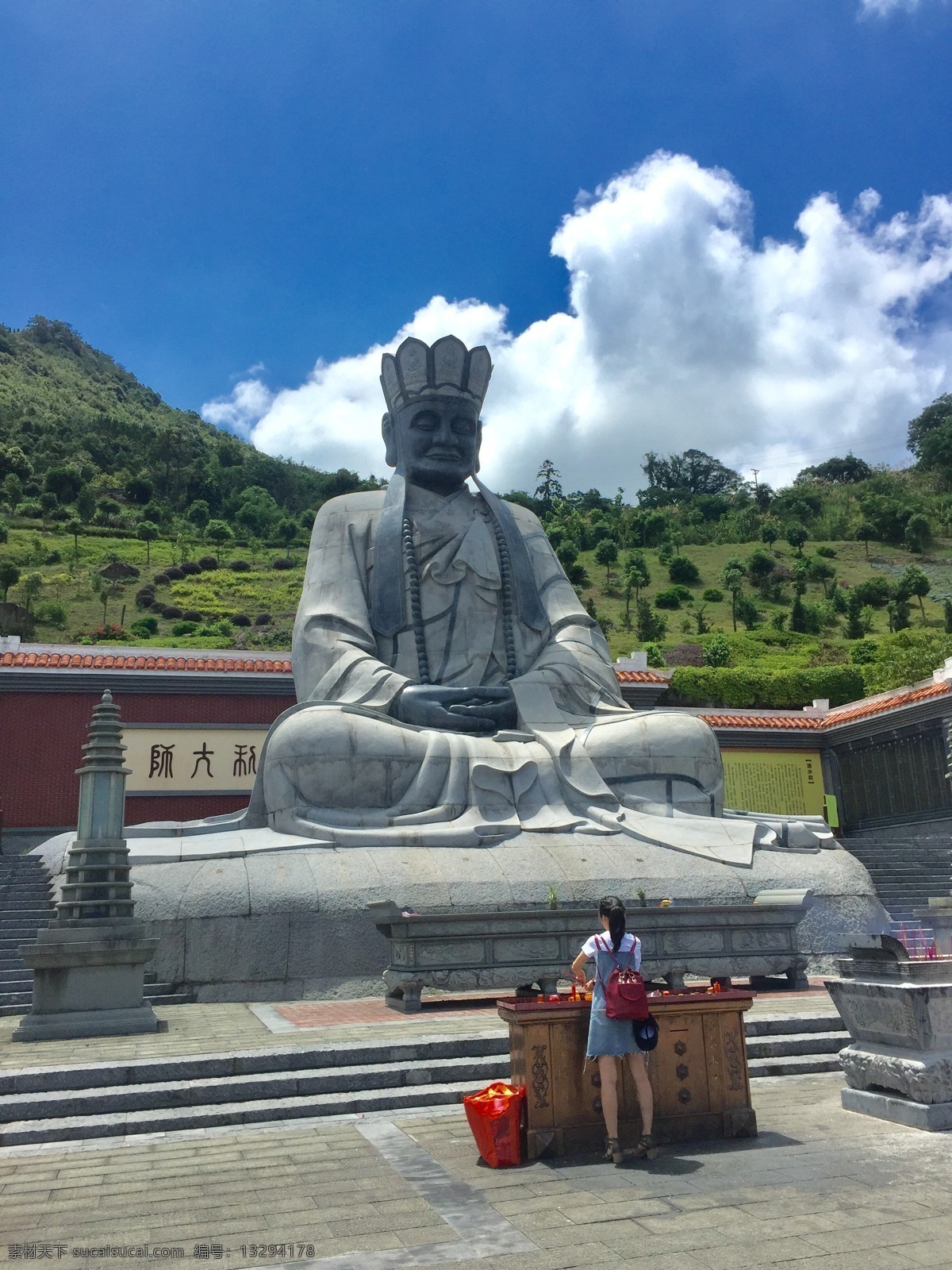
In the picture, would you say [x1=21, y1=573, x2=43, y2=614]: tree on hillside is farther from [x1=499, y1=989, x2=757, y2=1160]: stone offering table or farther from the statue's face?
[x1=499, y1=989, x2=757, y2=1160]: stone offering table

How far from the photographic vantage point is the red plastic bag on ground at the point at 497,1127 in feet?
11.9

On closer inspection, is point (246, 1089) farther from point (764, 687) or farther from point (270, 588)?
point (270, 588)

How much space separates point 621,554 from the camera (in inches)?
1937

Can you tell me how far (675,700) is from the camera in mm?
22859

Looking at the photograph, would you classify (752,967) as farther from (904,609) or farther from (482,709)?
(904,609)

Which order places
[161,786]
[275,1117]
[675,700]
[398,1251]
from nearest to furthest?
[398,1251] < [275,1117] < [161,786] < [675,700]

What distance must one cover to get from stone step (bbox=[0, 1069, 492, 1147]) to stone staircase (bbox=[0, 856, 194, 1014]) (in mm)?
3052

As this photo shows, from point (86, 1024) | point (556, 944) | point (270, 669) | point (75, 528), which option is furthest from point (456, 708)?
point (75, 528)

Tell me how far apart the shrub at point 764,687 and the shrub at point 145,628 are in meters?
21.1

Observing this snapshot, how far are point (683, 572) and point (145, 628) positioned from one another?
2186 centimetres

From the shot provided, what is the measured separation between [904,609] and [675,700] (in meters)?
18.9

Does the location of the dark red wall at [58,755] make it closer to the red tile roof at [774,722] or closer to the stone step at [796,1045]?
the red tile roof at [774,722]

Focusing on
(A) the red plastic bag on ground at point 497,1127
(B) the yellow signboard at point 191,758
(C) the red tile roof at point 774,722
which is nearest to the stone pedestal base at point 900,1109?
(A) the red plastic bag on ground at point 497,1127

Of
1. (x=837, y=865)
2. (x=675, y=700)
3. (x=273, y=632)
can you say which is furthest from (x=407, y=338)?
(x=273, y=632)
